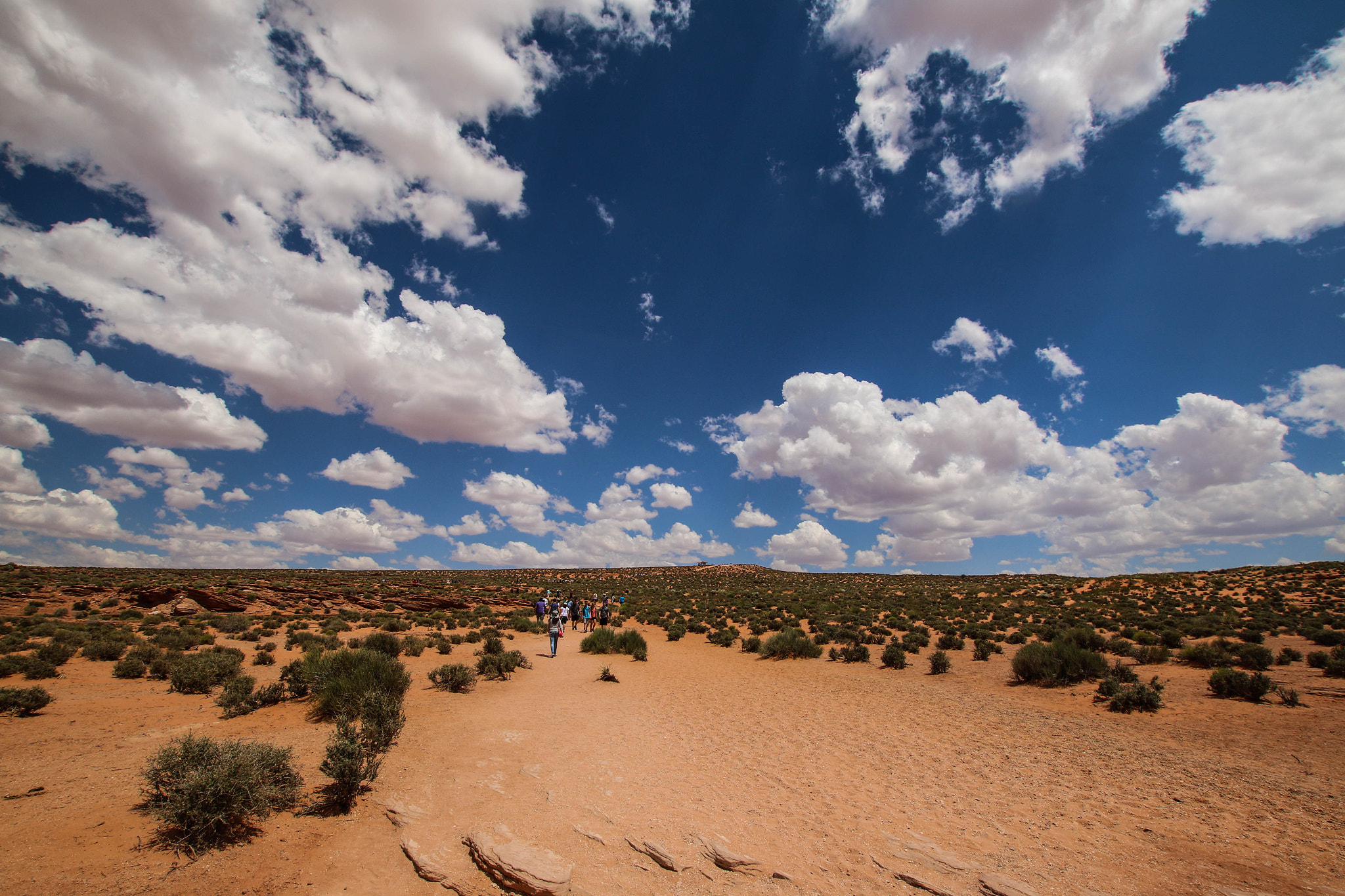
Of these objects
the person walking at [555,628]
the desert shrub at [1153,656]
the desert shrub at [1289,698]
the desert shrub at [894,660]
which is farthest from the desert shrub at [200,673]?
the desert shrub at [1153,656]

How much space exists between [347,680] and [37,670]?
31.5ft

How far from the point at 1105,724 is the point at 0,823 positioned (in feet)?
59.1

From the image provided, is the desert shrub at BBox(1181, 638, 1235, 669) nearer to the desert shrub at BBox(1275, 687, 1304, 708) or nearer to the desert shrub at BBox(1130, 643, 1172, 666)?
the desert shrub at BBox(1130, 643, 1172, 666)

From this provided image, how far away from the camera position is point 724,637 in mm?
25719

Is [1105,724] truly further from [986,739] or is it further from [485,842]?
[485,842]

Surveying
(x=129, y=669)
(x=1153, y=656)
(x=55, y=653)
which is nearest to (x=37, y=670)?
(x=129, y=669)

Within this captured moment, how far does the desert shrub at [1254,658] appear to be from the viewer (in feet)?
49.6

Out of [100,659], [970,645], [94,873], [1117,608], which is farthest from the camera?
[1117,608]

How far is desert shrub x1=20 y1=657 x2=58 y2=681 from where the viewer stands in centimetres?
1267

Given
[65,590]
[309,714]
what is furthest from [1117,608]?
[65,590]

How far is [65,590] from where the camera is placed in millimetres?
32031

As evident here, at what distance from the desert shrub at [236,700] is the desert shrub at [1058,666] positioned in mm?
20040

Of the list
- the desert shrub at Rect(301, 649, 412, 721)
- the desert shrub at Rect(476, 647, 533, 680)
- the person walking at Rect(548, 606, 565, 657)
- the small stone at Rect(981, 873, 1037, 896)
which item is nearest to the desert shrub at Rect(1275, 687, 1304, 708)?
the small stone at Rect(981, 873, 1037, 896)

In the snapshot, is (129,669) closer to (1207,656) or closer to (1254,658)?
(1207,656)
